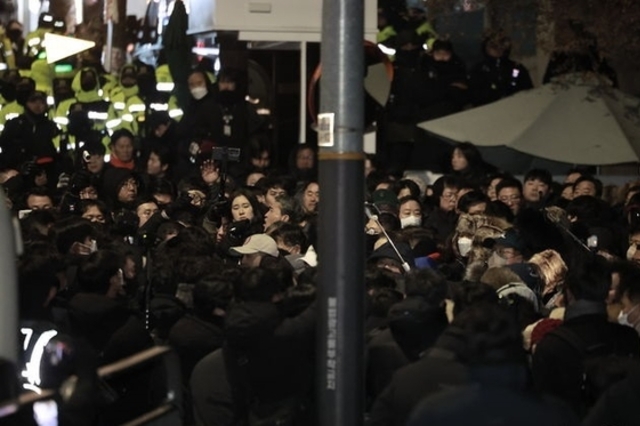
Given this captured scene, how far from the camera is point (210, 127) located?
2189 cm

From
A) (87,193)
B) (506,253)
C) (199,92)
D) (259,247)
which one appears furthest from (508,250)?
(199,92)

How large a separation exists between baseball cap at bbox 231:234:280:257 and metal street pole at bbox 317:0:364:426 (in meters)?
4.80

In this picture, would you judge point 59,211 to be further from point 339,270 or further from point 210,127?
point 339,270

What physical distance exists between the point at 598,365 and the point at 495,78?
614 inches

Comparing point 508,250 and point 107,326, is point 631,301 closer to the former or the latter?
point 508,250

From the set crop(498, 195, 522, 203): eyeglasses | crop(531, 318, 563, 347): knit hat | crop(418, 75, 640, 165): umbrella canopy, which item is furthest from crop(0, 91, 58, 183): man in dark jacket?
crop(531, 318, 563, 347): knit hat

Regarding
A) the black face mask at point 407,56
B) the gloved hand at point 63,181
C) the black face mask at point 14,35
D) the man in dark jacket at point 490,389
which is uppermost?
the black face mask at point 14,35

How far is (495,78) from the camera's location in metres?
23.5

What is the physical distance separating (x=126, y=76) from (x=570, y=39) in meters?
6.59

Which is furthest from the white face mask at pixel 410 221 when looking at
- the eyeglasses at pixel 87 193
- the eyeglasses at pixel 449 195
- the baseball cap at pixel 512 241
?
the eyeglasses at pixel 87 193

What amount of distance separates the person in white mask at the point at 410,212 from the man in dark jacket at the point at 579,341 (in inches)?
259

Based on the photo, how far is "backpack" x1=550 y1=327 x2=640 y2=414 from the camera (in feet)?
26.3

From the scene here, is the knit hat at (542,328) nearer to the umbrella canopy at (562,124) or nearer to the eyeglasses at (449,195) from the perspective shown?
the eyeglasses at (449,195)

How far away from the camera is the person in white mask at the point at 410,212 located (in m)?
16.0
